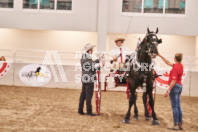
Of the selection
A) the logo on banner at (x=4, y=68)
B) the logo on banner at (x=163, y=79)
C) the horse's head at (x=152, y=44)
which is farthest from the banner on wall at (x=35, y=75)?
the horse's head at (x=152, y=44)

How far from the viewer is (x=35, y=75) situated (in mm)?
15516

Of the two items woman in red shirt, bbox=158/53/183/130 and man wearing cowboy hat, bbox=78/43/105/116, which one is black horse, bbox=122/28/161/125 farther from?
man wearing cowboy hat, bbox=78/43/105/116

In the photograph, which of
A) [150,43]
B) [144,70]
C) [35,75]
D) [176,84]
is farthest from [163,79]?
[150,43]

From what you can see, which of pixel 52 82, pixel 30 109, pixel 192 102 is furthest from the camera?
pixel 52 82

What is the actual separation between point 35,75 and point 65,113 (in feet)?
19.0

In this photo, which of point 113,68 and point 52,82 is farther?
point 52,82

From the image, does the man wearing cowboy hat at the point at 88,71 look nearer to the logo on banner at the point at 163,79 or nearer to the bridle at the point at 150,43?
the bridle at the point at 150,43

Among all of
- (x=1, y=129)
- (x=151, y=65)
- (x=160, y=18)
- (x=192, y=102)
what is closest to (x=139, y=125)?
(x=151, y=65)

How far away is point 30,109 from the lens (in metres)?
10.5

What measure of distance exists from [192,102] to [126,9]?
567 cm

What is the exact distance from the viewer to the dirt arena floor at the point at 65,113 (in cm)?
832

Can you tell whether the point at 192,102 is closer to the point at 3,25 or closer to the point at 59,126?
the point at 59,126

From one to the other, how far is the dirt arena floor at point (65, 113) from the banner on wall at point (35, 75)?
0.82 m

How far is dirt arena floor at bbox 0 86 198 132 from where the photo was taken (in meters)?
8.32
